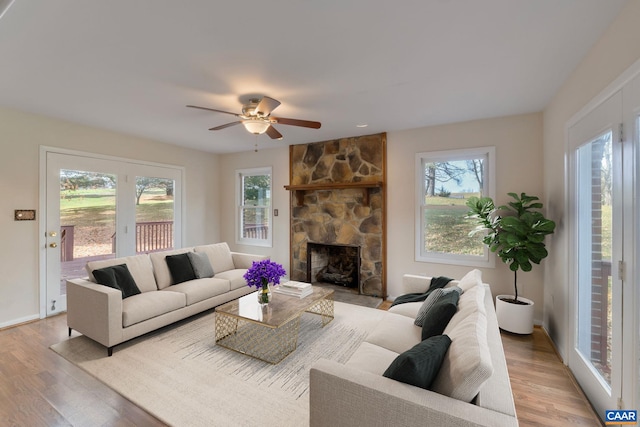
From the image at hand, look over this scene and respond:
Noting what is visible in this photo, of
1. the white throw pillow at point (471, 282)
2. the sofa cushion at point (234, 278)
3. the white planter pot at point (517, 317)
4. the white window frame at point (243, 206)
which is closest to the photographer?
the white throw pillow at point (471, 282)

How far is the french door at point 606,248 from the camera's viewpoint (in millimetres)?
1602

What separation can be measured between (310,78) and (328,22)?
2.48 ft

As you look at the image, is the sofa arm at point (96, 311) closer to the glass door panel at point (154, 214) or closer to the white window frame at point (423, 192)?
the glass door panel at point (154, 214)

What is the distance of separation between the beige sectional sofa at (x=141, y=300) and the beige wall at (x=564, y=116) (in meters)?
3.73

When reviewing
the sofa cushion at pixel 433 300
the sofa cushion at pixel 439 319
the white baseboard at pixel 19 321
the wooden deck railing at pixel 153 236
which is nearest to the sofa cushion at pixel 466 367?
the sofa cushion at pixel 439 319

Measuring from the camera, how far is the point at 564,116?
2625 mm

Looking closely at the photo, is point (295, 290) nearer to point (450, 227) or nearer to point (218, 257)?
point (218, 257)

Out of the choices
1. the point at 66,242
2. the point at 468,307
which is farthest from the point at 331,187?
the point at 66,242

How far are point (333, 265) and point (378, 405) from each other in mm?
4020

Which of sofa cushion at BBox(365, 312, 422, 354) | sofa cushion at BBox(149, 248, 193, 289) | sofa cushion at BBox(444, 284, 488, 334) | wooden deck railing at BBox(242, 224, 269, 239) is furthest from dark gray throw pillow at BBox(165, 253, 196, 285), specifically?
sofa cushion at BBox(444, 284, 488, 334)

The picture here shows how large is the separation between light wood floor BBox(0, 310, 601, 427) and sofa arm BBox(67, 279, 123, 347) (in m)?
0.29

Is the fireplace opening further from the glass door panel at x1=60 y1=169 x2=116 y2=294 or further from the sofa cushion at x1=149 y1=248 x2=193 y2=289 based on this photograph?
the glass door panel at x1=60 y1=169 x2=116 y2=294

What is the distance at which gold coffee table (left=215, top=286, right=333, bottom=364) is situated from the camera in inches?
103

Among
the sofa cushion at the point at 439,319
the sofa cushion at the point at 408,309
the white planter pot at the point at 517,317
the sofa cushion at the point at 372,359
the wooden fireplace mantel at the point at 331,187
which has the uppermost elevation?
the wooden fireplace mantel at the point at 331,187
